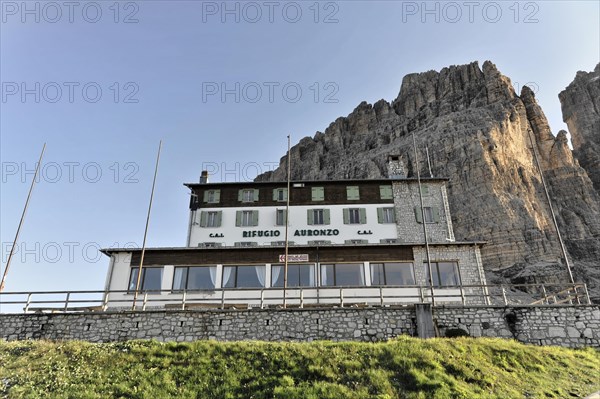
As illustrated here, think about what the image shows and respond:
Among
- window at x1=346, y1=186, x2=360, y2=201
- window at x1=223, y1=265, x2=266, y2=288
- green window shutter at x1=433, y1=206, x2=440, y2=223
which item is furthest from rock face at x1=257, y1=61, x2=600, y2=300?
window at x1=223, y1=265, x2=266, y2=288

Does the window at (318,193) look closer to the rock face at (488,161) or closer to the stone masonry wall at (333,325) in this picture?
the stone masonry wall at (333,325)

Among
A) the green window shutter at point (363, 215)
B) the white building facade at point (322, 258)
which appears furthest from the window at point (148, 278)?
the green window shutter at point (363, 215)

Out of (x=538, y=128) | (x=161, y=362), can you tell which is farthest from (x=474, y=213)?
(x=161, y=362)

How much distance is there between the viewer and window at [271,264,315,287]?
27.6 m

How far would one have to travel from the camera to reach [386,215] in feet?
116

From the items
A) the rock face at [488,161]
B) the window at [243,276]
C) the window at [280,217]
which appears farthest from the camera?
the rock face at [488,161]

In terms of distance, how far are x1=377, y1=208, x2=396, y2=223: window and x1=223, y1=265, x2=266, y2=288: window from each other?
11.8 m

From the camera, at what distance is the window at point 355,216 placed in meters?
35.2

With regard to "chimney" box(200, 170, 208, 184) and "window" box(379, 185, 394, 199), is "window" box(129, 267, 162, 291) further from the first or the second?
"window" box(379, 185, 394, 199)

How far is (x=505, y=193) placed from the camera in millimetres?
80875

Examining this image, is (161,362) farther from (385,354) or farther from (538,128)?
(538,128)

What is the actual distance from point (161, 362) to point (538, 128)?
106 m

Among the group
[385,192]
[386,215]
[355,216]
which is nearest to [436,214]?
[386,215]

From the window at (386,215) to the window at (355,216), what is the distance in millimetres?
1128
